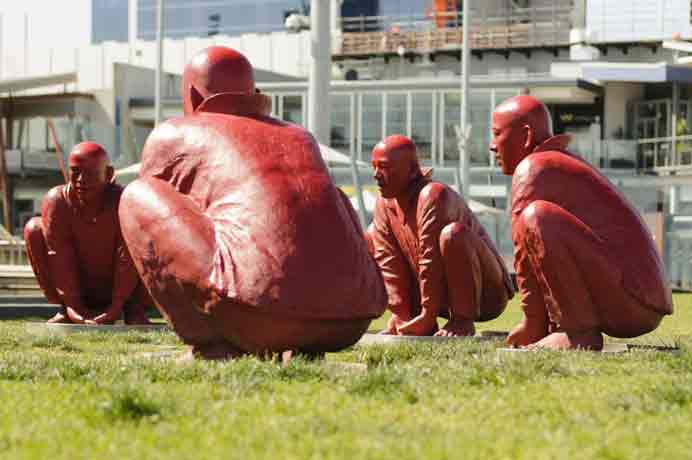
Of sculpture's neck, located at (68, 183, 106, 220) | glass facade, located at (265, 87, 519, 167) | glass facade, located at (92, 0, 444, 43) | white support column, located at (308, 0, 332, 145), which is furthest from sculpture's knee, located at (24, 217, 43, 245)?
glass facade, located at (92, 0, 444, 43)

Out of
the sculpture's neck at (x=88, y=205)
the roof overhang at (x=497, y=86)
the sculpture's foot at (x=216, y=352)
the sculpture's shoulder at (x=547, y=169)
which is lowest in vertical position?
the sculpture's foot at (x=216, y=352)

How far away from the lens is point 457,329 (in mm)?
11695

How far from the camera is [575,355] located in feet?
29.0

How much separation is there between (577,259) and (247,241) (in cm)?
301

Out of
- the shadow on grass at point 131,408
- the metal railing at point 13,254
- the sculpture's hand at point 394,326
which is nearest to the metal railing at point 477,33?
the metal railing at point 13,254

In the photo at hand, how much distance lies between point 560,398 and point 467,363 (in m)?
1.64

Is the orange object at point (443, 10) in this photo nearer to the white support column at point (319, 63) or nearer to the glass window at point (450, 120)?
the glass window at point (450, 120)

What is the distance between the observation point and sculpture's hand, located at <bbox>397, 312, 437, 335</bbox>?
463 inches

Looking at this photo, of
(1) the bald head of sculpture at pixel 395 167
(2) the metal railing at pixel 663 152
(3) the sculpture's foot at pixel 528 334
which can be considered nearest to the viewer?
(3) the sculpture's foot at pixel 528 334

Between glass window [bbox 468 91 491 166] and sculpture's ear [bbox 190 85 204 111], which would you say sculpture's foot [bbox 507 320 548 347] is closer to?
sculpture's ear [bbox 190 85 204 111]

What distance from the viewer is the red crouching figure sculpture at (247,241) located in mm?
7438

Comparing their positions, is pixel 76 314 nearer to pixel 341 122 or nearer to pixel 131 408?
pixel 131 408

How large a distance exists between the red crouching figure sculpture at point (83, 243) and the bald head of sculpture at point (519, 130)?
3.70 m

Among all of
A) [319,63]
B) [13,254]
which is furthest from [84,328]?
[319,63]
